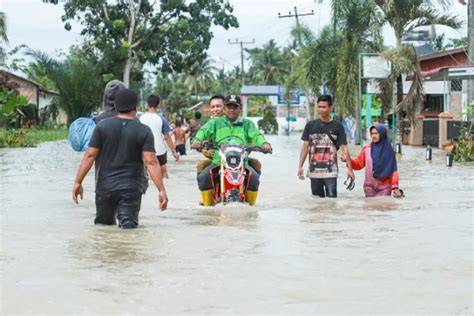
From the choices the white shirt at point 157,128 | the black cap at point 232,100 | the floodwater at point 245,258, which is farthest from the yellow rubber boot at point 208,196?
the white shirt at point 157,128

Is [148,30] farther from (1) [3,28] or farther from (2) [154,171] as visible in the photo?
(2) [154,171]

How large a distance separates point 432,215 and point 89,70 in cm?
4569

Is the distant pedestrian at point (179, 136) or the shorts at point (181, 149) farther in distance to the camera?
the shorts at point (181, 149)

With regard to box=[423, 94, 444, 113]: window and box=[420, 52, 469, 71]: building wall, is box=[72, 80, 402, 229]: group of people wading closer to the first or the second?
box=[420, 52, 469, 71]: building wall

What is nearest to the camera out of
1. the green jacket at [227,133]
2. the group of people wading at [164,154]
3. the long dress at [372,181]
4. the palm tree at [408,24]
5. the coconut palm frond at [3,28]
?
the group of people wading at [164,154]

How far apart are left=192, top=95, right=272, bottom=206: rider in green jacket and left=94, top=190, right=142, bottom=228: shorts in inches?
79.8

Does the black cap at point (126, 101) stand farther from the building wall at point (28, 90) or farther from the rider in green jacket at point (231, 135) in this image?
the building wall at point (28, 90)

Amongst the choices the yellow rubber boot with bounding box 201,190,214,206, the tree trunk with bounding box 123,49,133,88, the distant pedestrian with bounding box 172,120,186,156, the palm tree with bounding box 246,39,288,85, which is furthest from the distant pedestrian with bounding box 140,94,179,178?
the palm tree with bounding box 246,39,288,85

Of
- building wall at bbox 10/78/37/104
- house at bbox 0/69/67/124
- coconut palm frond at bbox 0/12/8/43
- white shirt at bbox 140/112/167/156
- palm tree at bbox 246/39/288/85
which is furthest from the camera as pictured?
palm tree at bbox 246/39/288/85

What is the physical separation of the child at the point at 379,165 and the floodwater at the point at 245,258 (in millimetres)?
189

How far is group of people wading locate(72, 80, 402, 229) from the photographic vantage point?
970 centimetres

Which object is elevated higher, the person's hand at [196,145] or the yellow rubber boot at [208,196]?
the person's hand at [196,145]

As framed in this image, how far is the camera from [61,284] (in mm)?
7180

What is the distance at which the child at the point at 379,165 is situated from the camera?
13773 millimetres
